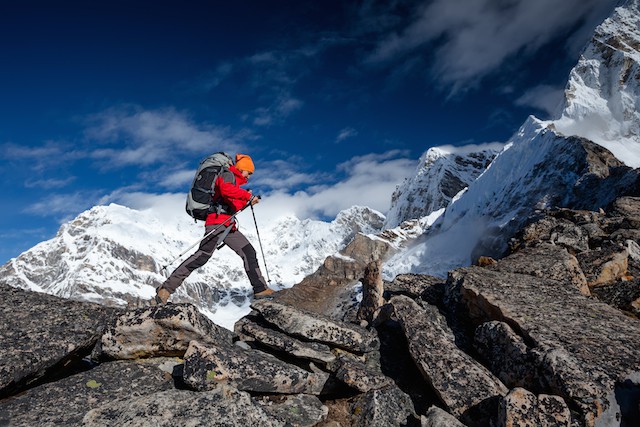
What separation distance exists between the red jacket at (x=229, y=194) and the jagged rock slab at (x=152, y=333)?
3807 millimetres

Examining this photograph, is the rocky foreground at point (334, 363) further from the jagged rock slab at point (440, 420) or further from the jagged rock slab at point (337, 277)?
the jagged rock slab at point (337, 277)

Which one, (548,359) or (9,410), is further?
(548,359)

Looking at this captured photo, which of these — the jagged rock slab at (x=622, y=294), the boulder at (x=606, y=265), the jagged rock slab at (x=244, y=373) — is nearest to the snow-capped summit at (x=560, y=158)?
the boulder at (x=606, y=265)

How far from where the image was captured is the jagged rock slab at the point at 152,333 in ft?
21.3

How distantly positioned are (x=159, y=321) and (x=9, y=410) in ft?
6.89

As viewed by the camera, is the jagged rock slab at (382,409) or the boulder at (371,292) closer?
the jagged rock slab at (382,409)

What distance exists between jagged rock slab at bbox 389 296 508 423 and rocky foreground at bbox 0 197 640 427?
0.07ft

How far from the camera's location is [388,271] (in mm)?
129125

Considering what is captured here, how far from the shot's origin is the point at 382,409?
5961 mm

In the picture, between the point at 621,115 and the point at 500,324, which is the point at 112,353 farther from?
Answer: the point at 621,115

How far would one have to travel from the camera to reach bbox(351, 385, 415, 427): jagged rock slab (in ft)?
19.1

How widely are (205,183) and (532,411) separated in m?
8.19

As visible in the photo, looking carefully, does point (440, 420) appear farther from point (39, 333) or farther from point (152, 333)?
point (39, 333)

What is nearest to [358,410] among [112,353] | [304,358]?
[304,358]
